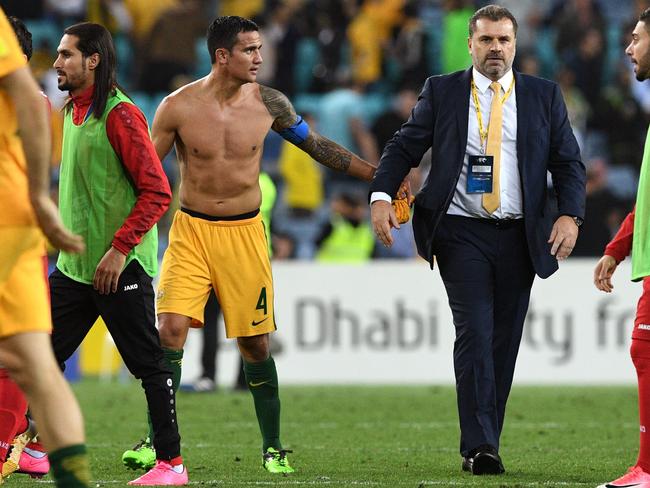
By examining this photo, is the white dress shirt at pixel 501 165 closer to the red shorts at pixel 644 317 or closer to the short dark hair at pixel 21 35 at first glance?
the red shorts at pixel 644 317

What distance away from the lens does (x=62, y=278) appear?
7184 millimetres

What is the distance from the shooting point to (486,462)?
289 inches

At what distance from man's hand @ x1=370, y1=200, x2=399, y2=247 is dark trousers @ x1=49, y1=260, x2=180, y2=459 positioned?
1.23m

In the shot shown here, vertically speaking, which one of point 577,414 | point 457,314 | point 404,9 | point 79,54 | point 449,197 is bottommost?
point 577,414

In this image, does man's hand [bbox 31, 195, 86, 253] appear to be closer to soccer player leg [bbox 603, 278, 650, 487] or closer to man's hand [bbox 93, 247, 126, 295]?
man's hand [bbox 93, 247, 126, 295]

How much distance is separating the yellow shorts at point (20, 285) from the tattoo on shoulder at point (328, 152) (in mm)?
3284

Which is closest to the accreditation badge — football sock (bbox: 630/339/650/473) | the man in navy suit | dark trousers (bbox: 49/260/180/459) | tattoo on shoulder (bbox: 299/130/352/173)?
the man in navy suit

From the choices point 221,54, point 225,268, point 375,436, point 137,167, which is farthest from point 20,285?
point 375,436

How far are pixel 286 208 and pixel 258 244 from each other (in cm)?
1111

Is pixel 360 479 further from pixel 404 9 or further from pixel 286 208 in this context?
pixel 404 9

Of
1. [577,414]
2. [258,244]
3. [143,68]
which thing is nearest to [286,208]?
[143,68]

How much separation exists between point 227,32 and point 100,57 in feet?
3.33

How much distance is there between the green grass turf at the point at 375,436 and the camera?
24.1 ft

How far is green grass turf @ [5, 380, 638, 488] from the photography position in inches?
289
